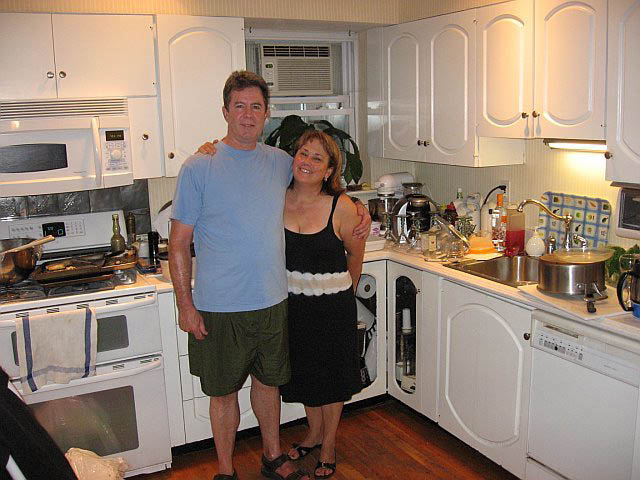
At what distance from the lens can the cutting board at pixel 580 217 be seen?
9.21ft

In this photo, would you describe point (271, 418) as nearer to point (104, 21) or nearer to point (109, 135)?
point (109, 135)

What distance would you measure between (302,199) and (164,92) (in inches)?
38.0

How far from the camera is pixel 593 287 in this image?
247 cm

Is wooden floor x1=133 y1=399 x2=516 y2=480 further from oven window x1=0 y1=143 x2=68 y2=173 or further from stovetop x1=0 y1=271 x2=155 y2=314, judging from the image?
oven window x1=0 y1=143 x2=68 y2=173

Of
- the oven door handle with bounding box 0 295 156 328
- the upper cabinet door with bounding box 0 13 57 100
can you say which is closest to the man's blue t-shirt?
the oven door handle with bounding box 0 295 156 328

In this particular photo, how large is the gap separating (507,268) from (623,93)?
105 cm

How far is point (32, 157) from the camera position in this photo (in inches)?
114

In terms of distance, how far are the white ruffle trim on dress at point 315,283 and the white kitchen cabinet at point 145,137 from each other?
962 millimetres

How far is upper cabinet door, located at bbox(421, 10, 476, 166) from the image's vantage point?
3084 mm

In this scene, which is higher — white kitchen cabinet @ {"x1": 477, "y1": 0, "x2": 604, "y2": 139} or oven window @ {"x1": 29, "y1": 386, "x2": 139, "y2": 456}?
white kitchen cabinet @ {"x1": 477, "y1": 0, "x2": 604, "y2": 139}

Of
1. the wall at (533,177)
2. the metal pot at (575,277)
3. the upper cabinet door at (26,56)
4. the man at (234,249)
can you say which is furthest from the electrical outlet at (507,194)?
the upper cabinet door at (26,56)

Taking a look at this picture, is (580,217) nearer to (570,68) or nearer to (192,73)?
(570,68)

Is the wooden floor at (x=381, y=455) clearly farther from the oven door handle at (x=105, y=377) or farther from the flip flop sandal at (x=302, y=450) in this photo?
the oven door handle at (x=105, y=377)

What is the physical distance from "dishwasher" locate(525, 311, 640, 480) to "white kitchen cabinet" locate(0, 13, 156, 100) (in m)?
2.07
